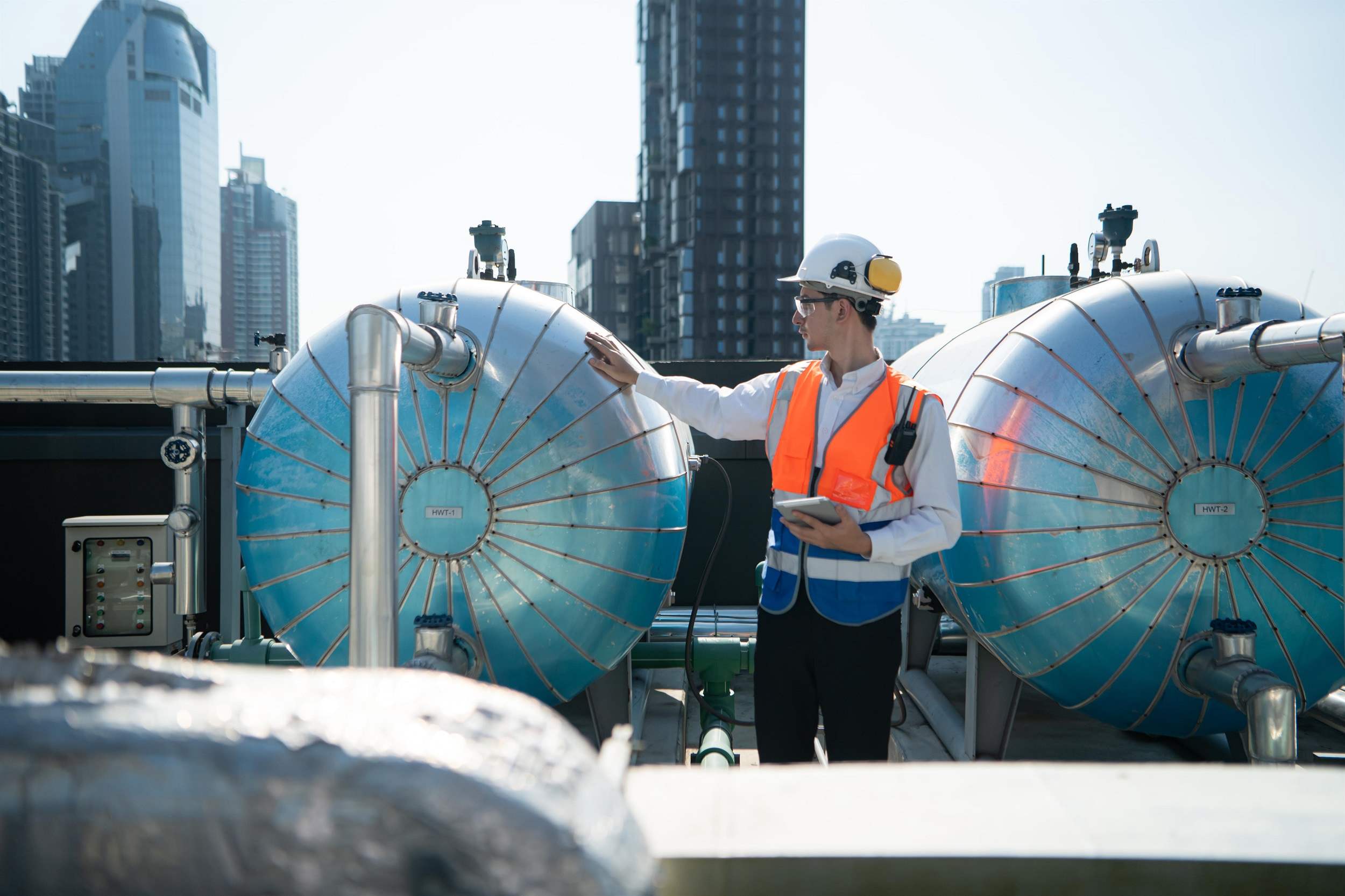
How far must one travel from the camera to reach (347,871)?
0.66 meters

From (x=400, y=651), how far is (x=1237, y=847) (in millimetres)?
3184

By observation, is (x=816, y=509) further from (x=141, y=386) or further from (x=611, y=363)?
(x=141, y=386)

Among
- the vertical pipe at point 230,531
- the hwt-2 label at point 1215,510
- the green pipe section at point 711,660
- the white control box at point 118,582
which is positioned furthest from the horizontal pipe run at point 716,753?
the white control box at point 118,582

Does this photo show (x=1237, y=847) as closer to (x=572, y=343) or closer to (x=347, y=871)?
(x=347, y=871)

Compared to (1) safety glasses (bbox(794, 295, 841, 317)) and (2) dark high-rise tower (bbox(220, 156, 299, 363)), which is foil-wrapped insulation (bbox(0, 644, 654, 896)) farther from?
(2) dark high-rise tower (bbox(220, 156, 299, 363))

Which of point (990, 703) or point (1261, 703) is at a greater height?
point (1261, 703)

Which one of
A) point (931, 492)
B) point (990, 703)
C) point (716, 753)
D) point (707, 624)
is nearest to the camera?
point (931, 492)

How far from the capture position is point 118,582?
689cm

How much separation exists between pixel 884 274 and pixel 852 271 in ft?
0.38

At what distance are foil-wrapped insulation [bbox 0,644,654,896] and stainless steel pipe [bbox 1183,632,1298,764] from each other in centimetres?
347

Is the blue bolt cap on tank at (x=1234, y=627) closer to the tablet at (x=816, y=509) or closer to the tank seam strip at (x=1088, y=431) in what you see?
the tank seam strip at (x=1088, y=431)

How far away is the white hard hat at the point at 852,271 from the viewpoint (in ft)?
11.1

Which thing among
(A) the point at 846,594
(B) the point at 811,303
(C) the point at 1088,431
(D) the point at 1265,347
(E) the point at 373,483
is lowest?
(A) the point at 846,594

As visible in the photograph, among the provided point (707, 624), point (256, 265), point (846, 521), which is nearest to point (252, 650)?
point (707, 624)
